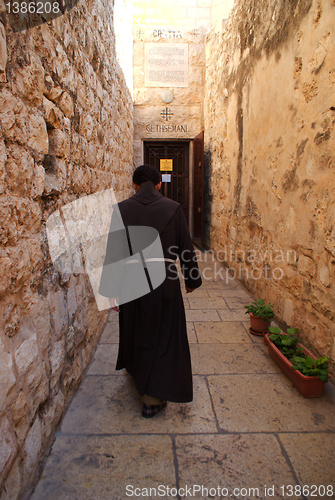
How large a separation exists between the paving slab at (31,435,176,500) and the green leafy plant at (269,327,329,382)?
103 cm

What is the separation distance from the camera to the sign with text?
7641 millimetres

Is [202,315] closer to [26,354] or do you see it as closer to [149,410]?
[149,410]

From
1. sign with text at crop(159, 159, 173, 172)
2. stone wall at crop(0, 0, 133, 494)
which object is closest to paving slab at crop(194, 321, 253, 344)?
stone wall at crop(0, 0, 133, 494)

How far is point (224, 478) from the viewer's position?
1.50 metres

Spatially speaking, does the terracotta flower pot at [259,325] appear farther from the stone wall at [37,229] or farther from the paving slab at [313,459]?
the stone wall at [37,229]

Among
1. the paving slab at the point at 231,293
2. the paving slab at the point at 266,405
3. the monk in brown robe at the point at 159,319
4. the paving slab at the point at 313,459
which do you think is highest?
the monk in brown robe at the point at 159,319

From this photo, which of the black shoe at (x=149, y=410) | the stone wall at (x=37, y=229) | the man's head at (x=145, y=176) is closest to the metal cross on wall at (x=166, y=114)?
the stone wall at (x=37, y=229)

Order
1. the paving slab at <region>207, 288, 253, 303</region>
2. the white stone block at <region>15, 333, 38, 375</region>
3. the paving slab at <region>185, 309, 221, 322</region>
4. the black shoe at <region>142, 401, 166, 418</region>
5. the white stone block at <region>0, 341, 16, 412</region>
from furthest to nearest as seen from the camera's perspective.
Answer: the paving slab at <region>207, 288, 253, 303</region> → the paving slab at <region>185, 309, 221, 322</region> → the black shoe at <region>142, 401, 166, 418</region> → the white stone block at <region>15, 333, 38, 375</region> → the white stone block at <region>0, 341, 16, 412</region>

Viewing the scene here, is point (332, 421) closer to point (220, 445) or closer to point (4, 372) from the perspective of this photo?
point (220, 445)

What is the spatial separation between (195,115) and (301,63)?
4918 mm

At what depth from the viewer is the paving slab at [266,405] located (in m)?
1.86

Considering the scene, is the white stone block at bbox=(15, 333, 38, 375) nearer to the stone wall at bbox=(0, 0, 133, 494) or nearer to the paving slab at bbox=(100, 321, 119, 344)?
the stone wall at bbox=(0, 0, 133, 494)

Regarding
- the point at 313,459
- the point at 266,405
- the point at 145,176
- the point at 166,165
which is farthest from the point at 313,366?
the point at 166,165

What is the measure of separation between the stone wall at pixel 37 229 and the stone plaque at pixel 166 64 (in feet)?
16.8
